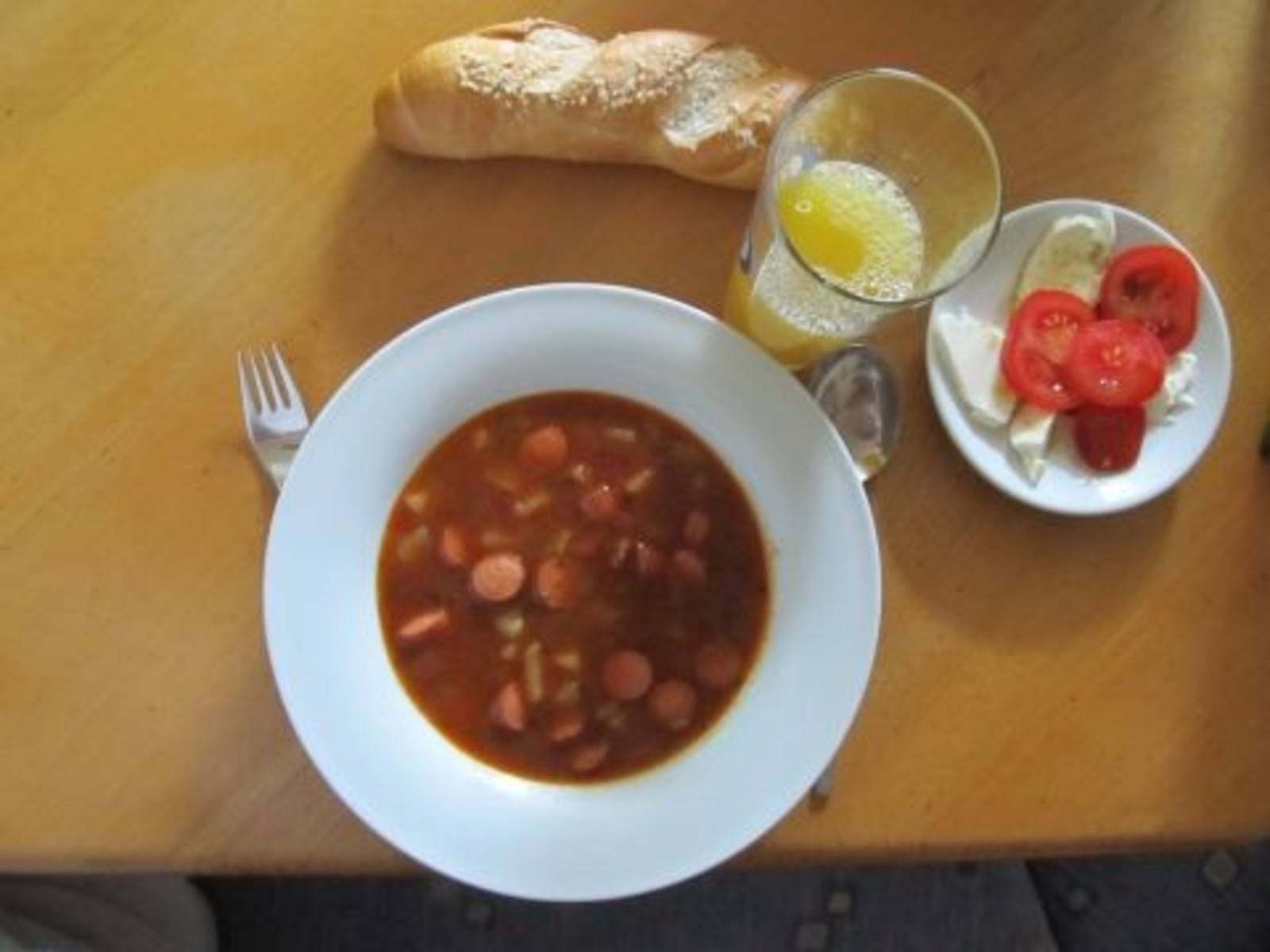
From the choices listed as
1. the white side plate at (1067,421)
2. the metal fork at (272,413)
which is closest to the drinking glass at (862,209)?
the white side plate at (1067,421)

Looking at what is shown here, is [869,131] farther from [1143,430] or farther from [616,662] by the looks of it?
[616,662]

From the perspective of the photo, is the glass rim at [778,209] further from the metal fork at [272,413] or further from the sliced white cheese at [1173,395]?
the metal fork at [272,413]

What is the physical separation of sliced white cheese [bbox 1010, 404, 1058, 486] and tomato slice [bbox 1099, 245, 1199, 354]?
0.39ft

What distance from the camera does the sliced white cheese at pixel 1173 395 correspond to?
1.18 meters

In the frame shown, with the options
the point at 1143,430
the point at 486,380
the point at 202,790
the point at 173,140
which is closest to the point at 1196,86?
Result: the point at 1143,430

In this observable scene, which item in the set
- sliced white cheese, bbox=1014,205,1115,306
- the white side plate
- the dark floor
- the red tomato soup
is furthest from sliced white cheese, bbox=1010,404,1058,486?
the dark floor

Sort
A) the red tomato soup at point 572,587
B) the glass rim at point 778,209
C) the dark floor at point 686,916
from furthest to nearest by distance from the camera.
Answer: the dark floor at point 686,916 → the red tomato soup at point 572,587 → the glass rim at point 778,209

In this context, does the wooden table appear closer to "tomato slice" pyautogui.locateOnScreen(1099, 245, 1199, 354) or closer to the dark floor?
"tomato slice" pyautogui.locateOnScreen(1099, 245, 1199, 354)

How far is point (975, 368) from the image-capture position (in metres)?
1.17

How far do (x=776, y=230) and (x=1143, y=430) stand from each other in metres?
0.42

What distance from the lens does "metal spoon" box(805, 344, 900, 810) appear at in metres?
1.18

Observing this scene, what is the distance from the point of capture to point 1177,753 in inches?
46.7

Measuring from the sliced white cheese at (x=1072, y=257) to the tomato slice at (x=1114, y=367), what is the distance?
0.05 metres

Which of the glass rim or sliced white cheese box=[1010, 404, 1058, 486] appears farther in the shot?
sliced white cheese box=[1010, 404, 1058, 486]
